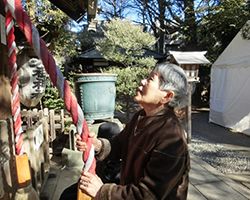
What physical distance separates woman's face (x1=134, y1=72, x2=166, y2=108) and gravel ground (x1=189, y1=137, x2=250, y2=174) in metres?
4.09

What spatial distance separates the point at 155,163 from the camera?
122 cm

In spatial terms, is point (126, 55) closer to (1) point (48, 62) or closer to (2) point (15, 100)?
(2) point (15, 100)

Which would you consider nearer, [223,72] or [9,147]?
[9,147]

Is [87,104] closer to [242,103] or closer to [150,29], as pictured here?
[242,103]

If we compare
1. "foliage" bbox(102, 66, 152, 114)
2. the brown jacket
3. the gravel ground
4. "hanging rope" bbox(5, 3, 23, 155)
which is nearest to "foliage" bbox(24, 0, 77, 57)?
"foliage" bbox(102, 66, 152, 114)

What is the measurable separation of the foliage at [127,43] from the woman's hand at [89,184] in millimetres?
7292

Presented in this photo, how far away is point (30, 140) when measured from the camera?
250 centimetres

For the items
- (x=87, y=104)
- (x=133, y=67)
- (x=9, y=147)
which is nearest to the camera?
(x=9, y=147)

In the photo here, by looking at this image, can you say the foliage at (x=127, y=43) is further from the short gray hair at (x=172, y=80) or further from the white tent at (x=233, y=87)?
the short gray hair at (x=172, y=80)

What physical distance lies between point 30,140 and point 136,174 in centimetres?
144

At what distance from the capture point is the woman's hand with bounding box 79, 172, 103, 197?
3.94ft

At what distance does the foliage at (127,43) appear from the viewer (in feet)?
28.2

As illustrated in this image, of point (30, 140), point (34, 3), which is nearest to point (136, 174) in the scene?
point (30, 140)

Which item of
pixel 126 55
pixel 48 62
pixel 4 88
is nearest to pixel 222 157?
pixel 126 55
